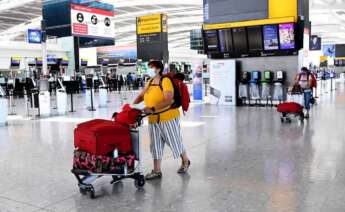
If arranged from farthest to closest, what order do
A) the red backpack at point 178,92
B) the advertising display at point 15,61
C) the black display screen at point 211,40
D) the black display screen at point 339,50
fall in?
1. the black display screen at point 339,50
2. the advertising display at point 15,61
3. the black display screen at point 211,40
4. the red backpack at point 178,92

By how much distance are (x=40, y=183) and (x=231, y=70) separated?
30.7ft

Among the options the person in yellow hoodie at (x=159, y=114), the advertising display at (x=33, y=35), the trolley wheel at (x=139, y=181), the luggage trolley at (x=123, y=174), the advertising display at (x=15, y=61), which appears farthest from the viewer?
the advertising display at (x=15, y=61)

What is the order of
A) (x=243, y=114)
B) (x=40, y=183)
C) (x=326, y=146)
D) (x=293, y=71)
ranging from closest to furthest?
(x=40, y=183) → (x=326, y=146) → (x=243, y=114) → (x=293, y=71)

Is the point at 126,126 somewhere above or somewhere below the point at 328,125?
above

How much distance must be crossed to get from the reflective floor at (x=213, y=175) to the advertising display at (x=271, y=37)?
4.60 meters

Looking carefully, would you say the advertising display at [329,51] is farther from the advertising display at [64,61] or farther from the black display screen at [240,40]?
the black display screen at [240,40]

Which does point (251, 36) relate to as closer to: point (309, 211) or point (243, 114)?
point (243, 114)

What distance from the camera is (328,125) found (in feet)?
26.3

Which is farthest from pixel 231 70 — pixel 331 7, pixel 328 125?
pixel 331 7

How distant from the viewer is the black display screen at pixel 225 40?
12672mm

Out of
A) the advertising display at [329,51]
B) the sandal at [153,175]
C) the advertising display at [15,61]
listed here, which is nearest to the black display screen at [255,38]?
the sandal at [153,175]

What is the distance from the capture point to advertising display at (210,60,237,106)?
12805 mm

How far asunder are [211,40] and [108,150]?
9858mm

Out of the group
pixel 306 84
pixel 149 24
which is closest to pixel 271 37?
pixel 306 84
